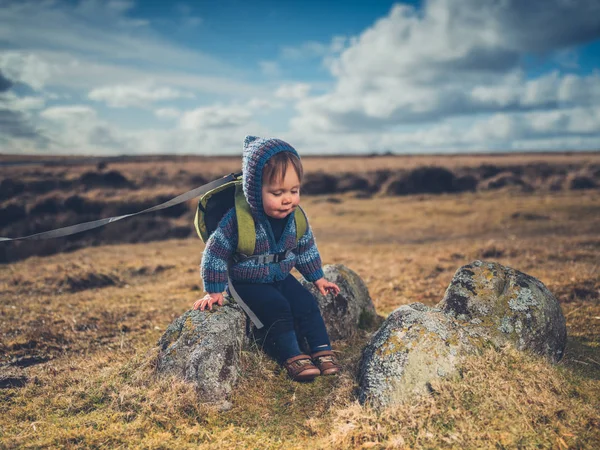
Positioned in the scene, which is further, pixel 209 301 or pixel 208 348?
pixel 209 301

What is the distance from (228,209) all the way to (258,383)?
1.84 metres

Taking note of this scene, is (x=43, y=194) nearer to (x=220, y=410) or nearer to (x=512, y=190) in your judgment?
(x=220, y=410)

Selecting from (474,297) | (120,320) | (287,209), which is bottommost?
(120,320)

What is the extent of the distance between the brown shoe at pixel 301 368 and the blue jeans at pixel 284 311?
0.11 m

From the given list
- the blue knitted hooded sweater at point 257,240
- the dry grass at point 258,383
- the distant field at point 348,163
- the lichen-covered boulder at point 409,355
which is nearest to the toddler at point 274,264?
the blue knitted hooded sweater at point 257,240

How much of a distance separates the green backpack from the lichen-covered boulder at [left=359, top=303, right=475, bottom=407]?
1.54 m

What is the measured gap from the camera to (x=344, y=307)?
5711 millimetres

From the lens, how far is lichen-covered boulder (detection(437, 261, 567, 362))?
4.47m

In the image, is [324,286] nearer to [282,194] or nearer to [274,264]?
[274,264]

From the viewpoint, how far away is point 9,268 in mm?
11953

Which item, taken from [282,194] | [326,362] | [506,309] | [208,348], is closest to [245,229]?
[282,194]

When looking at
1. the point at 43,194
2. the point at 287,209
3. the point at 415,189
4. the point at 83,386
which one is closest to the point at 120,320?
the point at 83,386

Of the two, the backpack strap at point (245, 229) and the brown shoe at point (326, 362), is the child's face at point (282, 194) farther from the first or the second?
the brown shoe at point (326, 362)

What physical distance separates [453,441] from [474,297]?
1.81 m
